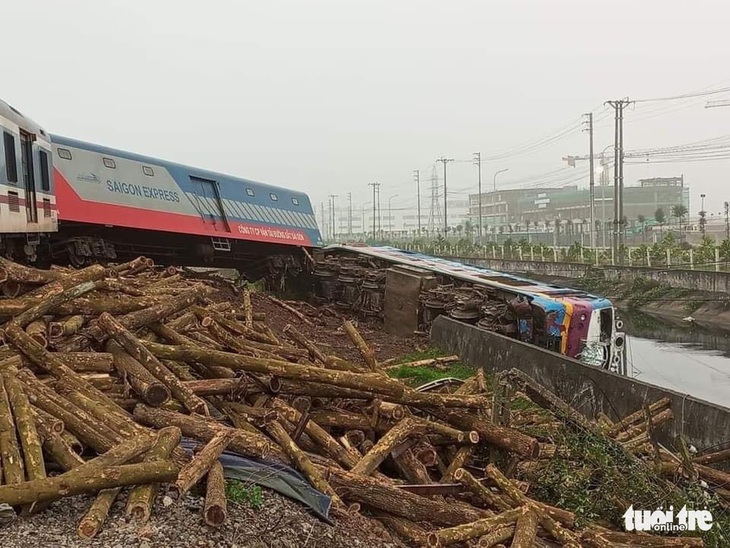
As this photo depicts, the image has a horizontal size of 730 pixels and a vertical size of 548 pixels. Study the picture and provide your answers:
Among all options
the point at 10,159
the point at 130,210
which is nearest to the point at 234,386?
the point at 10,159

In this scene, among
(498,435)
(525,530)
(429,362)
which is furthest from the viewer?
(429,362)

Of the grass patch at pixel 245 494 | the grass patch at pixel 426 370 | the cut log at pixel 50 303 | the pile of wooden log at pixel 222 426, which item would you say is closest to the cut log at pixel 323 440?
the pile of wooden log at pixel 222 426

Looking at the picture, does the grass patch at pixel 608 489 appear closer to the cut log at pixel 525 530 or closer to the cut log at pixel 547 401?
the cut log at pixel 547 401

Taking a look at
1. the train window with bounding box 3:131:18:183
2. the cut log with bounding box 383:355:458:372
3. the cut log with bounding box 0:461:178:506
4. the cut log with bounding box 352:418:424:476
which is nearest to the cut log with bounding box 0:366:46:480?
the cut log with bounding box 0:461:178:506

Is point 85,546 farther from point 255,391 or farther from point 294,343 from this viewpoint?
point 294,343

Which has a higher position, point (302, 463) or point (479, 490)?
point (302, 463)

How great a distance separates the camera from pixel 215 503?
4102 mm

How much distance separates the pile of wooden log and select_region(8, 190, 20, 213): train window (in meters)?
3.48

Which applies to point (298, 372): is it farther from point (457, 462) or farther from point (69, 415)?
A: point (69, 415)

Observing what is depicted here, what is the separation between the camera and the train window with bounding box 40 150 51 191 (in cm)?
1233

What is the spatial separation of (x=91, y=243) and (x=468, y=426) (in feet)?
37.0

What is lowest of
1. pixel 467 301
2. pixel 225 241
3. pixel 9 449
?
pixel 467 301

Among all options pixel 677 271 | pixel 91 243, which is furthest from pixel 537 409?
pixel 677 271

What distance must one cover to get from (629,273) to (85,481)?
33.6 meters
